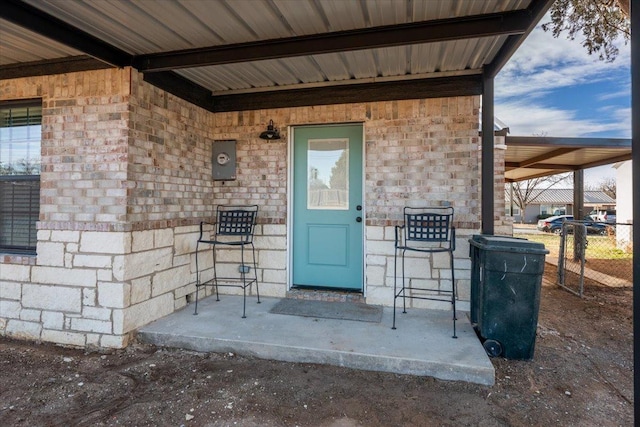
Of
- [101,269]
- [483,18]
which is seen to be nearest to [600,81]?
[483,18]

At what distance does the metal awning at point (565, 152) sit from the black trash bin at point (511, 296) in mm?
2907

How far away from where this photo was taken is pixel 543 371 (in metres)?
2.72

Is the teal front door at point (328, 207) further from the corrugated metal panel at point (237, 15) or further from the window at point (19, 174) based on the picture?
the window at point (19, 174)

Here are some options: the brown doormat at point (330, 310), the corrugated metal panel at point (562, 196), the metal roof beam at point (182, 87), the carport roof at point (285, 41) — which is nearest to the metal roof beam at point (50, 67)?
the carport roof at point (285, 41)

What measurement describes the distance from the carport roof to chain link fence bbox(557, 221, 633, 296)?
11.4 feet

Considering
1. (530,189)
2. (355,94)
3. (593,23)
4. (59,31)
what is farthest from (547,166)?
(530,189)

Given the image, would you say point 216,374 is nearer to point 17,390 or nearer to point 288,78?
point 17,390

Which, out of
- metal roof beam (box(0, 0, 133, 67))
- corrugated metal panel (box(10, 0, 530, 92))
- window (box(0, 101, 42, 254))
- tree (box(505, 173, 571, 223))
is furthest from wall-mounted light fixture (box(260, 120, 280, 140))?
tree (box(505, 173, 571, 223))

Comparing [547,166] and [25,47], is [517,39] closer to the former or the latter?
[25,47]

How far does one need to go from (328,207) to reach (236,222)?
1058 millimetres

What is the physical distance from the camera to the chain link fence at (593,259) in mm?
5449

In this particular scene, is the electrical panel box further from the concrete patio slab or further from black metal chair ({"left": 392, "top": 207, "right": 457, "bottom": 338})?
black metal chair ({"left": 392, "top": 207, "right": 457, "bottom": 338})

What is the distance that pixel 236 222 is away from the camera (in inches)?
159

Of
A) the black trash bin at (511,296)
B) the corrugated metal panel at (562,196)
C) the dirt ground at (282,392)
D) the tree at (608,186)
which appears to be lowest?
the dirt ground at (282,392)
